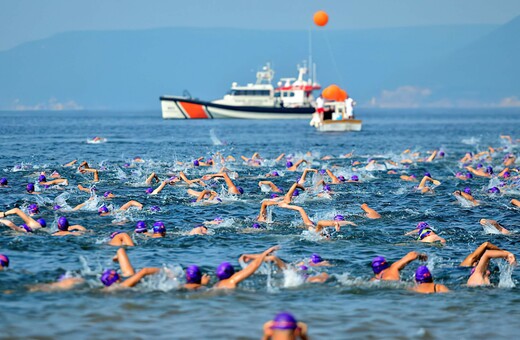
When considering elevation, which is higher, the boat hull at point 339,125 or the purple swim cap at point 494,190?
the boat hull at point 339,125

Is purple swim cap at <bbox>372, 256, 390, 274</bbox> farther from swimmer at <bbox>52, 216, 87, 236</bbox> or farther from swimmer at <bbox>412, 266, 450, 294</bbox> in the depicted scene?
swimmer at <bbox>52, 216, 87, 236</bbox>

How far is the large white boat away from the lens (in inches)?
4382

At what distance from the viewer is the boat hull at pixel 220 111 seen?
111m

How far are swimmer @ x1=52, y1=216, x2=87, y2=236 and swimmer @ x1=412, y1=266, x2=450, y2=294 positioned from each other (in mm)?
7912

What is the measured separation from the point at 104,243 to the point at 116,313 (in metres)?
5.24

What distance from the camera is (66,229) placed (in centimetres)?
1842

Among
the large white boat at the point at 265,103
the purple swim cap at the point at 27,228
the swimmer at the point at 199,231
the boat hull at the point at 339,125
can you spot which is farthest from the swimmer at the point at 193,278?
the large white boat at the point at 265,103

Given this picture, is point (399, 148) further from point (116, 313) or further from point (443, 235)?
point (116, 313)

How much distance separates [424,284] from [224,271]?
3.42m

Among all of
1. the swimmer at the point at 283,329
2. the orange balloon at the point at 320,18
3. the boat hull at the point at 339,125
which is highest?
the orange balloon at the point at 320,18

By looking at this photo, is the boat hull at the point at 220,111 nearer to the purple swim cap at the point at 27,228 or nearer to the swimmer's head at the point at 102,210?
the swimmer's head at the point at 102,210

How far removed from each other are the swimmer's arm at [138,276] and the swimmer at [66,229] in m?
4.94

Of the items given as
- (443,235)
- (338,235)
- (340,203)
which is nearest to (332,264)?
(338,235)

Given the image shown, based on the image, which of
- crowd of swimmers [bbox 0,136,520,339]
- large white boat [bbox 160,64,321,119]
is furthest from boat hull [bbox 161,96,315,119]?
crowd of swimmers [bbox 0,136,520,339]
